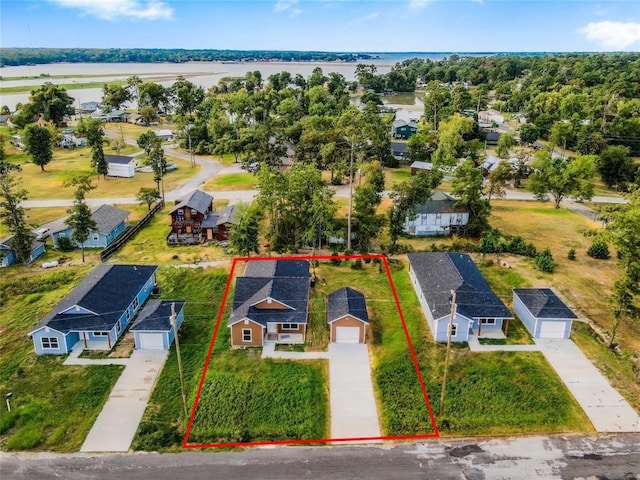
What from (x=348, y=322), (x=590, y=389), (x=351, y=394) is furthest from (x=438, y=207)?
(x=351, y=394)

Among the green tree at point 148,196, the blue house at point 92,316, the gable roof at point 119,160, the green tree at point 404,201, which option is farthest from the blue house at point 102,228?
the green tree at point 404,201

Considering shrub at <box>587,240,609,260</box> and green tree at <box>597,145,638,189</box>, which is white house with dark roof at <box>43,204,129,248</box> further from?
green tree at <box>597,145,638,189</box>

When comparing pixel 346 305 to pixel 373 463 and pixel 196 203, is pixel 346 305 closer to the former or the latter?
pixel 373 463

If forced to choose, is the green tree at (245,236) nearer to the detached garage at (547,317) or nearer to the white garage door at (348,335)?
the white garage door at (348,335)

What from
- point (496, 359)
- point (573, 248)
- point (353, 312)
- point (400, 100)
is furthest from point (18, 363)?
point (400, 100)

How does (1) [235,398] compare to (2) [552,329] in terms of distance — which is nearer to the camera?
(1) [235,398]

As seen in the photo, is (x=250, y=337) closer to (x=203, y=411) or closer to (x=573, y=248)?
(x=203, y=411)
